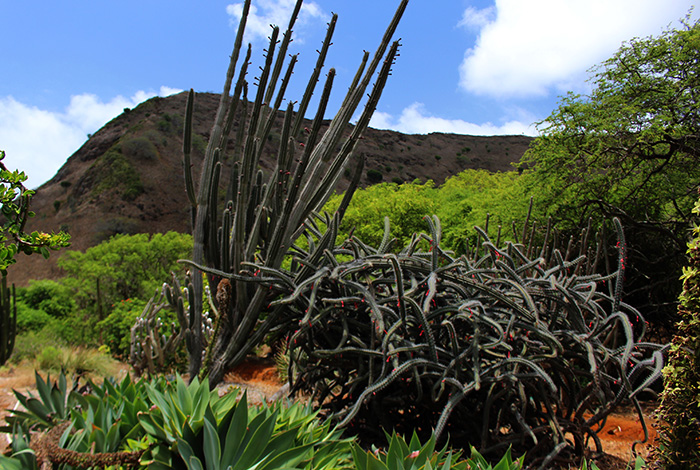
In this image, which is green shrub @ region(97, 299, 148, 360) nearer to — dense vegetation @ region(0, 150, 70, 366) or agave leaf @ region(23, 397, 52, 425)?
agave leaf @ region(23, 397, 52, 425)

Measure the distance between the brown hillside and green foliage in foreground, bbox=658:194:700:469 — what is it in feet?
110

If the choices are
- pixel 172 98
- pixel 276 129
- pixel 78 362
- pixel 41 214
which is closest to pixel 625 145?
pixel 78 362

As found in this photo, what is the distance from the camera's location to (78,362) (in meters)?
7.92

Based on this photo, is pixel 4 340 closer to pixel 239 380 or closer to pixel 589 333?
pixel 239 380

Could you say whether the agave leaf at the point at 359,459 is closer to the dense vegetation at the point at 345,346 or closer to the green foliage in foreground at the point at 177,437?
the dense vegetation at the point at 345,346

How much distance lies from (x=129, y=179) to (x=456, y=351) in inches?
1920

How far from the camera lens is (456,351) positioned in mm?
2836

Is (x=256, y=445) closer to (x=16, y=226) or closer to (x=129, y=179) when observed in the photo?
(x=16, y=226)

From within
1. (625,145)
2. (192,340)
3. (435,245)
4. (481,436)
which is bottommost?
(481,436)

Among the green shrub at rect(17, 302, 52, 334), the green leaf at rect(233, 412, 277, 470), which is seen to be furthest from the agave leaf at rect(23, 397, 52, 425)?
the green shrub at rect(17, 302, 52, 334)

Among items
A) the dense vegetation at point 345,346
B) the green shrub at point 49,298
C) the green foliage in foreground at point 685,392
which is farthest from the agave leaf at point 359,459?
the green shrub at point 49,298

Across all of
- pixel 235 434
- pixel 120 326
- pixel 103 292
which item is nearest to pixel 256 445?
pixel 235 434

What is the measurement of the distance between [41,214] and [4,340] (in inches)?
1770

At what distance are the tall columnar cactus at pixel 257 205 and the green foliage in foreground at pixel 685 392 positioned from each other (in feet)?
7.87
